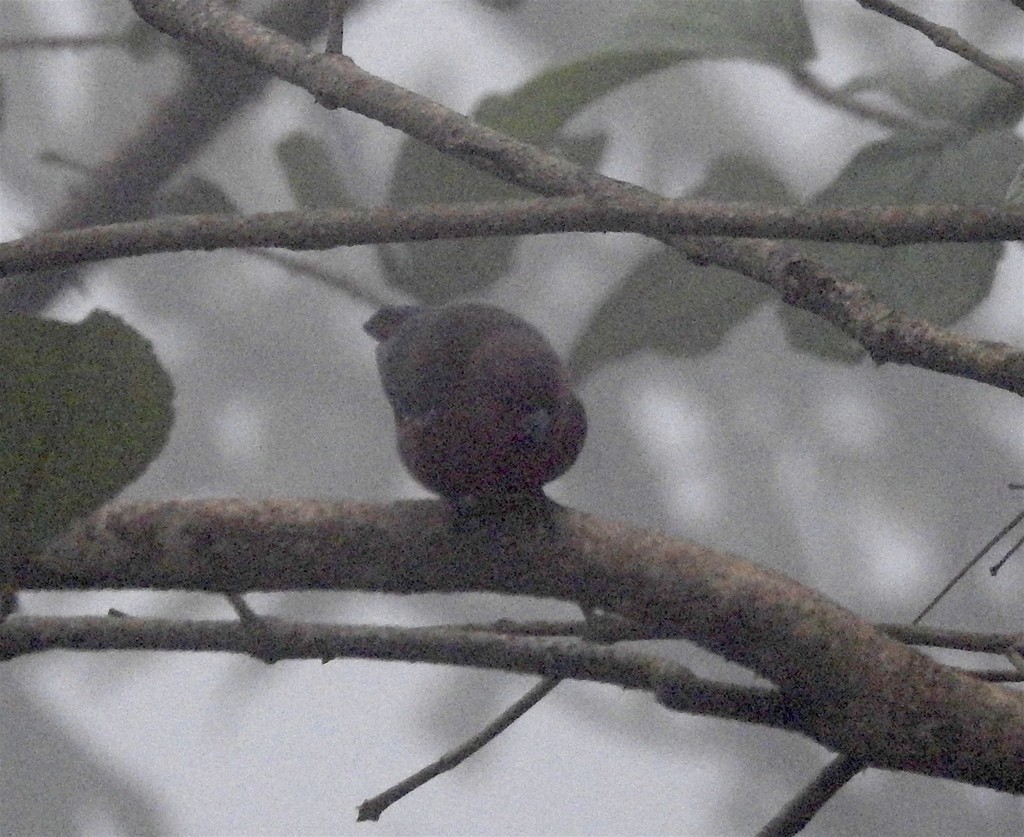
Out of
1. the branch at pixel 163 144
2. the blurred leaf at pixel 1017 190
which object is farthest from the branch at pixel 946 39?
the branch at pixel 163 144

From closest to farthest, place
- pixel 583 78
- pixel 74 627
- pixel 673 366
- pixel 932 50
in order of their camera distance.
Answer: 1. pixel 74 627
2. pixel 583 78
3. pixel 932 50
4. pixel 673 366

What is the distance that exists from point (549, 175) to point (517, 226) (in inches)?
2.1

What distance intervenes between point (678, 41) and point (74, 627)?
0.89 feet

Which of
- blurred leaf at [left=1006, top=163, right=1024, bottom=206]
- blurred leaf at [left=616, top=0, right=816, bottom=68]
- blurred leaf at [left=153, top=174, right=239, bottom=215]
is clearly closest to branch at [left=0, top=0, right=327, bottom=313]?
blurred leaf at [left=153, top=174, right=239, bottom=215]

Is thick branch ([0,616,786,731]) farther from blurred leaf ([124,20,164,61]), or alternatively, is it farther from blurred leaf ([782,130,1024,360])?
blurred leaf ([124,20,164,61])

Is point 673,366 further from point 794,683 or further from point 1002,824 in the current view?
point 794,683

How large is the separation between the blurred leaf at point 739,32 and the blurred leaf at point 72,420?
23 centimetres

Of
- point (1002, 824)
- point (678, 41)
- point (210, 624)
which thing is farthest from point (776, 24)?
point (1002, 824)

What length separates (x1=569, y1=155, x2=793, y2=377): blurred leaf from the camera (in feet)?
1.47

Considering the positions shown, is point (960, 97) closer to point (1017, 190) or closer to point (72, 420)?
point (1017, 190)

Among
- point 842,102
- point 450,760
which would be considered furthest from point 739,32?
point 450,760

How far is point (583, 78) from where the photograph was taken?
1.47ft

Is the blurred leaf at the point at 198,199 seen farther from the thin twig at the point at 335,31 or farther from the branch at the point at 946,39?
the branch at the point at 946,39

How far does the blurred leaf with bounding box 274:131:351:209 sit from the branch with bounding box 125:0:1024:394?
11 centimetres
